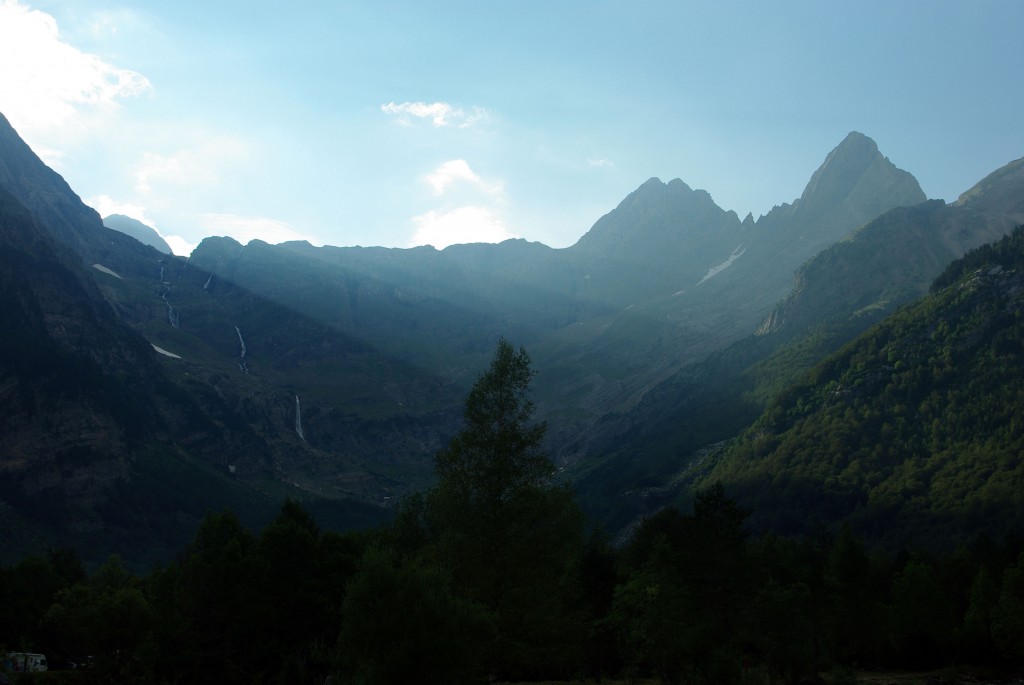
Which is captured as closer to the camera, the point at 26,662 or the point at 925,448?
the point at 26,662

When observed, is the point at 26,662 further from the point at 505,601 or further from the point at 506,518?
the point at 506,518

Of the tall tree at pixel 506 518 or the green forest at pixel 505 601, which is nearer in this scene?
the green forest at pixel 505 601

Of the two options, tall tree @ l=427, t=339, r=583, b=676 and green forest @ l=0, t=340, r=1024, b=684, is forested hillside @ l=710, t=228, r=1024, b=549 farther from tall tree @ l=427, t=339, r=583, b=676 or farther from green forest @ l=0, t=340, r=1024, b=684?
tall tree @ l=427, t=339, r=583, b=676

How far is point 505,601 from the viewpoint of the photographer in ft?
129

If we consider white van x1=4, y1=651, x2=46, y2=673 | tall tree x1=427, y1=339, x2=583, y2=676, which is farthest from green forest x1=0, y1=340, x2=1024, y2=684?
white van x1=4, y1=651, x2=46, y2=673

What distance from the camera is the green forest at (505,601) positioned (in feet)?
120

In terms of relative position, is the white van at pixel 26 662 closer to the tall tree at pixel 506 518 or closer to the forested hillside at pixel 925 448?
the tall tree at pixel 506 518

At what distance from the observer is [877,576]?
82125 mm

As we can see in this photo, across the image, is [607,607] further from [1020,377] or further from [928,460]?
[1020,377]

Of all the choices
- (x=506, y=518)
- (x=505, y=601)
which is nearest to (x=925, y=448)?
(x=506, y=518)

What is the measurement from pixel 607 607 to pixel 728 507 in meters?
12.9

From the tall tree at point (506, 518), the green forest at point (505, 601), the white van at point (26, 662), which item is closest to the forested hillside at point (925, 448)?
the green forest at point (505, 601)

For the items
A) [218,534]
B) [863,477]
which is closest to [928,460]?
[863,477]

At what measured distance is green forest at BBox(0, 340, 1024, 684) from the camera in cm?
3659
